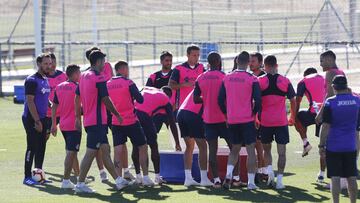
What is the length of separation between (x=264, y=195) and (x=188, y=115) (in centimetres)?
184

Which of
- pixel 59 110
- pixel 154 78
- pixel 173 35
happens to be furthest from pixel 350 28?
pixel 59 110

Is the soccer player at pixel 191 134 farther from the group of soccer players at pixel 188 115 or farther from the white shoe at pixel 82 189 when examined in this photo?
the white shoe at pixel 82 189

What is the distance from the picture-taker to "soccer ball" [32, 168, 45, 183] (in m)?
14.3

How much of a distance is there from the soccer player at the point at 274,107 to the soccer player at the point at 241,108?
36 cm

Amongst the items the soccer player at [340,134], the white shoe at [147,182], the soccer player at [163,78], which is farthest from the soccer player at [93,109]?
the soccer player at [340,134]

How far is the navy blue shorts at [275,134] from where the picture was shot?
44.5 feet

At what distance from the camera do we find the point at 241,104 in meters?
13.1

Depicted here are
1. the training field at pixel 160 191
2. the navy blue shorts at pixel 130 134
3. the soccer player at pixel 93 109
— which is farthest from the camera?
the navy blue shorts at pixel 130 134

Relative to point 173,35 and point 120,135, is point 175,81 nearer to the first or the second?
point 120,135

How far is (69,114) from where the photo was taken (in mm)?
14062

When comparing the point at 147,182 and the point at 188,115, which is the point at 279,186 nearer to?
the point at 188,115

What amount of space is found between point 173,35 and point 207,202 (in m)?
23.9

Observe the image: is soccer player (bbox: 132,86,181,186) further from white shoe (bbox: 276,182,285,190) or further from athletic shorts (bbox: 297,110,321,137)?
athletic shorts (bbox: 297,110,321,137)

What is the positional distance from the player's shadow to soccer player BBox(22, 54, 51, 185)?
2620 mm
